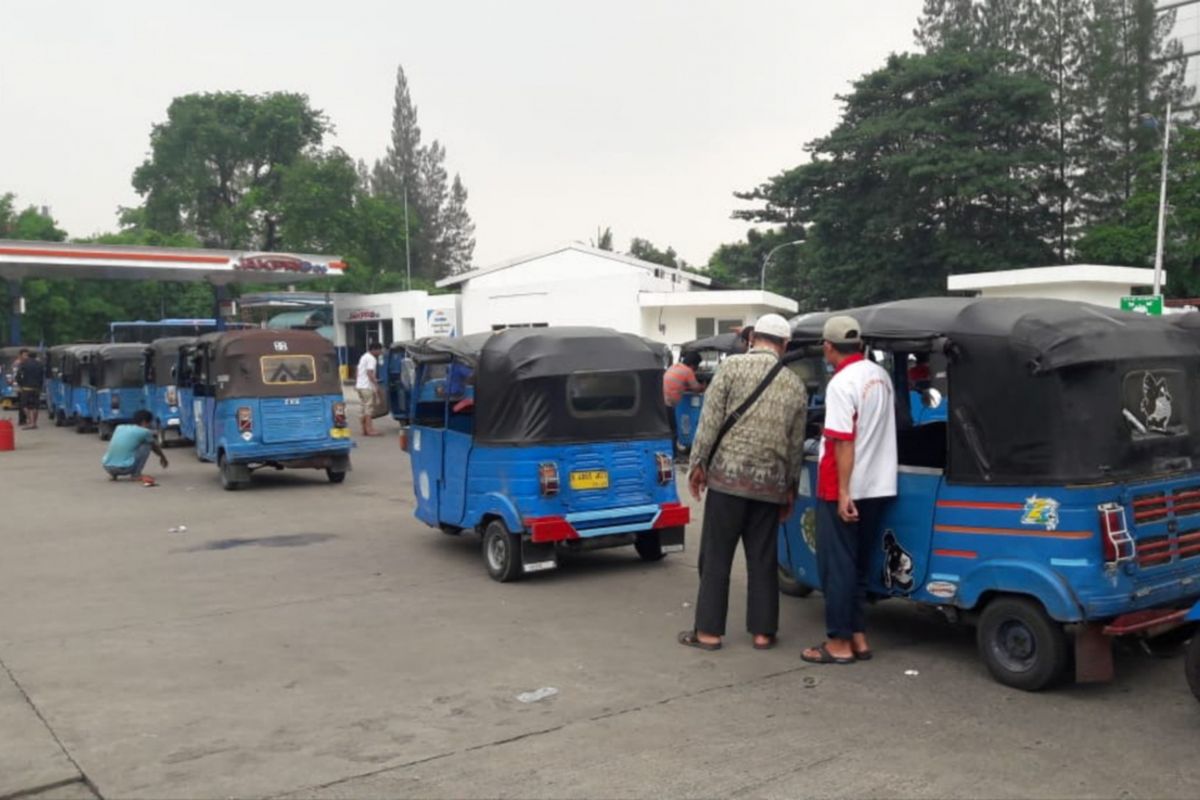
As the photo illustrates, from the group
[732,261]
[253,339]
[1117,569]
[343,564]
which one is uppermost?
[732,261]

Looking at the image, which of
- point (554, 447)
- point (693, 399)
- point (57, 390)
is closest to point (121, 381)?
point (57, 390)

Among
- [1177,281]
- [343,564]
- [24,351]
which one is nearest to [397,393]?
[343,564]

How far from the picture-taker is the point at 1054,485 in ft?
18.3

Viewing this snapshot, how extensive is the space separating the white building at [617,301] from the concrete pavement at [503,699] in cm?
2737

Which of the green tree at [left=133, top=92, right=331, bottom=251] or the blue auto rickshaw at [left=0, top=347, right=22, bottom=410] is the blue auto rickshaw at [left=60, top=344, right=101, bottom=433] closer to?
the blue auto rickshaw at [left=0, top=347, right=22, bottom=410]

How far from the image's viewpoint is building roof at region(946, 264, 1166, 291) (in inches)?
1258

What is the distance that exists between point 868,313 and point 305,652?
4.09 meters

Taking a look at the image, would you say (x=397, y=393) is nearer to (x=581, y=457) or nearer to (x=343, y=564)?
(x=343, y=564)

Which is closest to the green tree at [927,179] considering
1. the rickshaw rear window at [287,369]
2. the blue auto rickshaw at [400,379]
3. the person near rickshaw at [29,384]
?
the person near rickshaw at [29,384]

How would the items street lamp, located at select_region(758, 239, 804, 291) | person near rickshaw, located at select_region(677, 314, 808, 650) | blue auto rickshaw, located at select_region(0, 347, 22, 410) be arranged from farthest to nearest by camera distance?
street lamp, located at select_region(758, 239, 804, 291) < blue auto rickshaw, located at select_region(0, 347, 22, 410) < person near rickshaw, located at select_region(677, 314, 808, 650)

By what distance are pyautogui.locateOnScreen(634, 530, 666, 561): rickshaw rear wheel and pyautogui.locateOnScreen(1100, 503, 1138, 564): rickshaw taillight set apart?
4507 millimetres

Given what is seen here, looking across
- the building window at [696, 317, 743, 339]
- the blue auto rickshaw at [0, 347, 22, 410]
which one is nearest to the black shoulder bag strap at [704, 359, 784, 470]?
the building window at [696, 317, 743, 339]

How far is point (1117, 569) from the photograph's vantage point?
5.48 m

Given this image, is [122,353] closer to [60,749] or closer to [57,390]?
[57,390]
